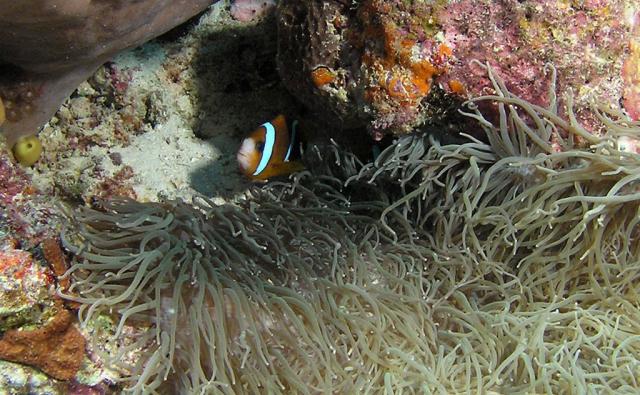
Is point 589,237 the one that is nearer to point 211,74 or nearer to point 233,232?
point 233,232

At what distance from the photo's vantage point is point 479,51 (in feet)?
6.59

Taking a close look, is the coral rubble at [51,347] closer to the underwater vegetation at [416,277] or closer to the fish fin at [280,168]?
the underwater vegetation at [416,277]

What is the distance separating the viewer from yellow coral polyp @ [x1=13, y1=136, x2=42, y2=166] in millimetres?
2501

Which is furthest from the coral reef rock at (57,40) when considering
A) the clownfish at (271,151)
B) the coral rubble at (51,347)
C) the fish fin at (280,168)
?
the coral rubble at (51,347)

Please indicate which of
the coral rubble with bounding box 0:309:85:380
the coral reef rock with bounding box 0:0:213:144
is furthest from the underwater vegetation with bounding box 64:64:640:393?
the coral reef rock with bounding box 0:0:213:144

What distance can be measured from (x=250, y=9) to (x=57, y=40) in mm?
1534

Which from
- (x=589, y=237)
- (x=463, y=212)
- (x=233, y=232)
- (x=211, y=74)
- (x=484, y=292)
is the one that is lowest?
(x=484, y=292)

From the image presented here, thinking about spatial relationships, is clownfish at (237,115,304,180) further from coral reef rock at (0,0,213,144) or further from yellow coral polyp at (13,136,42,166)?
yellow coral polyp at (13,136,42,166)

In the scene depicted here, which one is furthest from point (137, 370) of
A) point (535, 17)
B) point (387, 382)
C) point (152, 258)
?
point (535, 17)

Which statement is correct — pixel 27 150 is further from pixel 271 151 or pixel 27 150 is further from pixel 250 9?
pixel 250 9

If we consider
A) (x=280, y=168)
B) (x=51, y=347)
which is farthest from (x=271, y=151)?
(x=51, y=347)

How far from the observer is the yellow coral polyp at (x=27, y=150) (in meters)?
2.50

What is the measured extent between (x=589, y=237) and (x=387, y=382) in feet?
3.10

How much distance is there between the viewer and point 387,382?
1702 mm
